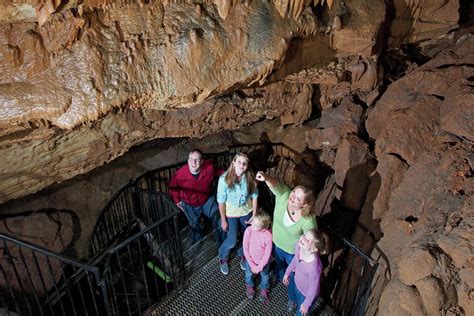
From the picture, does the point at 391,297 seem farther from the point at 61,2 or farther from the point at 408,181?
the point at 61,2

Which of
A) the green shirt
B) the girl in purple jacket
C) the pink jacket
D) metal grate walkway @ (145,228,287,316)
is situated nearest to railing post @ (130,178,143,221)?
metal grate walkway @ (145,228,287,316)

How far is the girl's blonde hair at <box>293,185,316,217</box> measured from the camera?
11.6 ft

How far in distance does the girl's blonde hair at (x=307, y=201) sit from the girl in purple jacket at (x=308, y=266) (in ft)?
0.78

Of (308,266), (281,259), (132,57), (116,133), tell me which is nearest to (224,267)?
(281,259)

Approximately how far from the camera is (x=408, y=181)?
4926 millimetres

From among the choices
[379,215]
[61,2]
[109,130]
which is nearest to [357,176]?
[379,215]

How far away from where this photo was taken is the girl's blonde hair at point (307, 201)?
11.6 ft

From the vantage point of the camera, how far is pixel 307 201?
3562mm

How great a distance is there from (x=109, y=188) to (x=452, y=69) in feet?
21.5

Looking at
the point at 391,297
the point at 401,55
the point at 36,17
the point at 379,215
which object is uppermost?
the point at 36,17

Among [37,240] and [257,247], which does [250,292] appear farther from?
[37,240]

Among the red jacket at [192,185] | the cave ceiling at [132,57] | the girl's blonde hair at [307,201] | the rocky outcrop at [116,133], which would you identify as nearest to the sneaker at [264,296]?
the girl's blonde hair at [307,201]

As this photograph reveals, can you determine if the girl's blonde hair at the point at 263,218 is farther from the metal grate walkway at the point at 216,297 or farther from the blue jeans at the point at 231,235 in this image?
the metal grate walkway at the point at 216,297

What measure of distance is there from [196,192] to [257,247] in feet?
4.34
